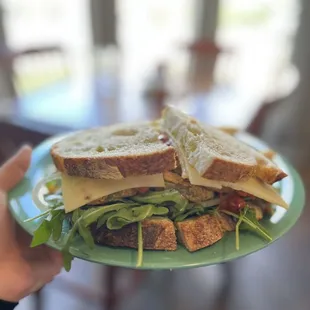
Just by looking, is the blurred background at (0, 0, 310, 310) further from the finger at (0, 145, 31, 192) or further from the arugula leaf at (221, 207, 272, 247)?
the arugula leaf at (221, 207, 272, 247)

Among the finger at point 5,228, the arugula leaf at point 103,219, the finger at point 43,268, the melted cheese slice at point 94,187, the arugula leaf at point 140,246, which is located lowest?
the finger at point 43,268

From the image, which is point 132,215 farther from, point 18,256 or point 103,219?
point 18,256

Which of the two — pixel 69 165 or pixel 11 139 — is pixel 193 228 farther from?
pixel 11 139

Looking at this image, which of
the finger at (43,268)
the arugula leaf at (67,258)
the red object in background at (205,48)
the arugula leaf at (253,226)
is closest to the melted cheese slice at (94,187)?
the arugula leaf at (67,258)

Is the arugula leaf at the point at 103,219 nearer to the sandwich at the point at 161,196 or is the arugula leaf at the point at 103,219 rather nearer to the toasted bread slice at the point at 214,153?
the sandwich at the point at 161,196

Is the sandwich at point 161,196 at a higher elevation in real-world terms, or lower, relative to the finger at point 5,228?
higher

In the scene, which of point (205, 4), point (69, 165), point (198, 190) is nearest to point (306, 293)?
point (198, 190)
